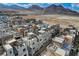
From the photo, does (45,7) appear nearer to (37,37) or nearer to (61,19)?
(61,19)

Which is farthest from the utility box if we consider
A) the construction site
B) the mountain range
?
the mountain range

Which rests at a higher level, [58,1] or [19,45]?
[58,1]

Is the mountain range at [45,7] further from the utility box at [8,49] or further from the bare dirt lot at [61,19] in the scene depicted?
the utility box at [8,49]

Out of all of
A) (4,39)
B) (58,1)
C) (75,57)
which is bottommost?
(75,57)

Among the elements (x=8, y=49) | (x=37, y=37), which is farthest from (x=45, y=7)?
(x=8, y=49)

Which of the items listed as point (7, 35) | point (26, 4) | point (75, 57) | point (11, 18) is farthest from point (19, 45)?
point (75, 57)

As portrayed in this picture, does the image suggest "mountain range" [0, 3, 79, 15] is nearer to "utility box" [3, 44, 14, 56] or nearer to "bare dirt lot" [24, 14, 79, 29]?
"bare dirt lot" [24, 14, 79, 29]

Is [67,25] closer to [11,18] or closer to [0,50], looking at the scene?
[11,18]

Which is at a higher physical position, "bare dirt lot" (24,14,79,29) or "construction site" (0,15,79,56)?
"bare dirt lot" (24,14,79,29)
